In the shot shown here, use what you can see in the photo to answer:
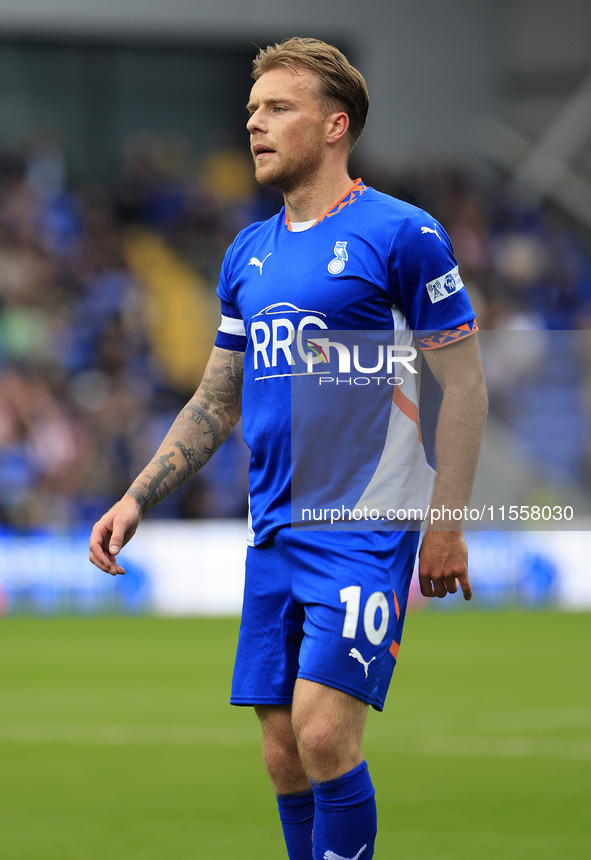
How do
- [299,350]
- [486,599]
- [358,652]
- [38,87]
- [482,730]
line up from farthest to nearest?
[38,87] → [486,599] → [482,730] → [299,350] → [358,652]

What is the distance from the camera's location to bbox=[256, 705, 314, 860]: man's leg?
11.9 feet

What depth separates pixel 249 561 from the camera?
369cm

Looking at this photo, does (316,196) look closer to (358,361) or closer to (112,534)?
(358,361)

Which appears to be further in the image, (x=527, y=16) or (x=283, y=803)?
(x=527, y=16)

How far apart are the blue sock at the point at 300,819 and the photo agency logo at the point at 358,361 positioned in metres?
1.10

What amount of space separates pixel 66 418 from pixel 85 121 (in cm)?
756

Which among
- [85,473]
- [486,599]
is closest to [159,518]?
[85,473]

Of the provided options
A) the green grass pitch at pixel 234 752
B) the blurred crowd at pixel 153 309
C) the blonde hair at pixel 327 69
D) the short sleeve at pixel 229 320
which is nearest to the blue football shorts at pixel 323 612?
the short sleeve at pixel 229 320

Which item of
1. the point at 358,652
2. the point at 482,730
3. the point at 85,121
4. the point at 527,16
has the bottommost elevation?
the point at 482,730

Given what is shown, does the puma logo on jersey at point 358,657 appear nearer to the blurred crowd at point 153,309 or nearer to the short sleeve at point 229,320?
the short sleeve at point 229,320

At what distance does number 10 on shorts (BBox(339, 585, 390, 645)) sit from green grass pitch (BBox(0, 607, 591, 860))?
5.86 feet

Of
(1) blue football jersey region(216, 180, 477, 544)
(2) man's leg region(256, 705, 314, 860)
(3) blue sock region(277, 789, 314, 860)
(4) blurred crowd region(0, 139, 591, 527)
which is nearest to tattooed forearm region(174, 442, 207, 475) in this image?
(1) blue football jersey region(216, 180, 477, 544)

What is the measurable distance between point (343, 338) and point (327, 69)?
0.72m

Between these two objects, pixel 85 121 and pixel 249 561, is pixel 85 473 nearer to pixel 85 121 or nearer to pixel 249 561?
pixel 85 121
